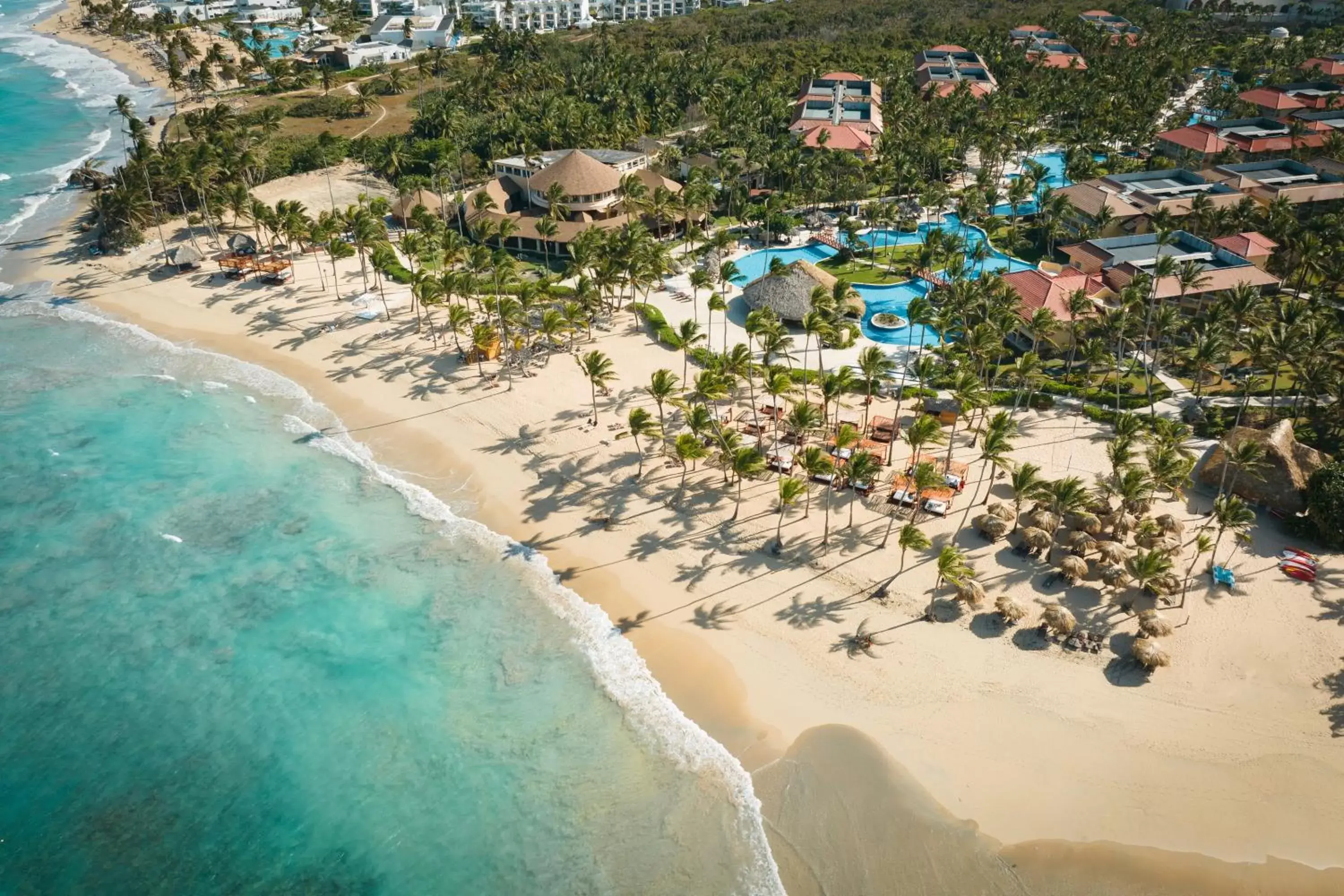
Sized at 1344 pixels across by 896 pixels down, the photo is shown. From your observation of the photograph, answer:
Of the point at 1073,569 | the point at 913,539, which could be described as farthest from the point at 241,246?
the point at 1073,569

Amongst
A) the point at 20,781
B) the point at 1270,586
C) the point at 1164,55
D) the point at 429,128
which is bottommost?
the point at 20,781

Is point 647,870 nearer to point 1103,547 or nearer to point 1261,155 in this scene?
point 1103,547

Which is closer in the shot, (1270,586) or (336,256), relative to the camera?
(1270,586)

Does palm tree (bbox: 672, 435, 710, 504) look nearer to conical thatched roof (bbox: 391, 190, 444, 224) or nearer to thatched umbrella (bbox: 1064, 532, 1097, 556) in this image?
thatched umbrella (bbox: 1064, 532, 1097, 556)

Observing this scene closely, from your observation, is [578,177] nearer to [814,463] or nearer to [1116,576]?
[814,463]

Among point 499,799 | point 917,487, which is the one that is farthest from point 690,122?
point 499,799

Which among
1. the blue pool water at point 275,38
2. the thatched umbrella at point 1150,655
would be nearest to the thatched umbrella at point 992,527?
the thatched umbrella at point 1150,655
